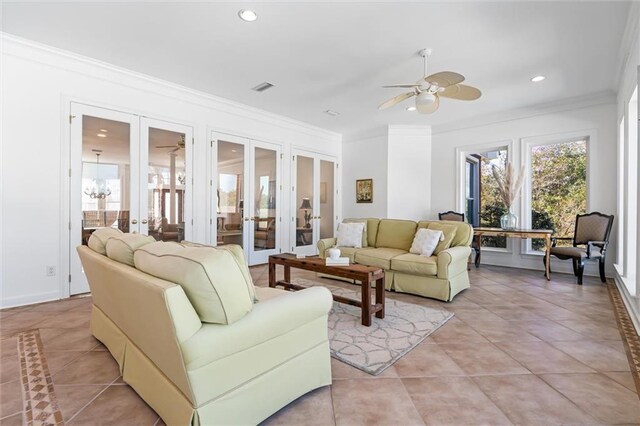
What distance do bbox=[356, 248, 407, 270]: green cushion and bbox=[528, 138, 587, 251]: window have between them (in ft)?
9.57

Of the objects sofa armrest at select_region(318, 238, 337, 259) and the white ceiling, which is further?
sofa armrest at select_region(318, 238, 337, 259)

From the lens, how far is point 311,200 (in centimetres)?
690

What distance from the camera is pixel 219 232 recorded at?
17.0 feet

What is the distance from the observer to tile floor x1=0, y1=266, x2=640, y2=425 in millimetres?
1646

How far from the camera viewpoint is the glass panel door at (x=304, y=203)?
21.6 ft

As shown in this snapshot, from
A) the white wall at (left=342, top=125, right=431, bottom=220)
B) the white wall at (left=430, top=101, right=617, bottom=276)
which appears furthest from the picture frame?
the white wall at (left=430, top=101, right=617, bottom=276)

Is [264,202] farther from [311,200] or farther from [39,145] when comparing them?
[39,145]

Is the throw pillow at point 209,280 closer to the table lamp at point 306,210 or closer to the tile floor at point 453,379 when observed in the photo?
the tile floor at point 453,379

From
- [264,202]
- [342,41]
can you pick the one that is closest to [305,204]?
[264,202]

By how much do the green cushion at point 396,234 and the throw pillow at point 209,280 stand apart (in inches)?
135

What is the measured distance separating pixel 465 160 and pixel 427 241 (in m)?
3.19

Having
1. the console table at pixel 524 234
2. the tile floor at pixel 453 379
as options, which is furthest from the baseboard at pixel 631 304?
the console table at pixel 524 234

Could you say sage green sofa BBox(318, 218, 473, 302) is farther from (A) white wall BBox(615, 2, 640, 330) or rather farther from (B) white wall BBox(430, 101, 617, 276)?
(B) white wall BBox(430, 101, 617, 276)

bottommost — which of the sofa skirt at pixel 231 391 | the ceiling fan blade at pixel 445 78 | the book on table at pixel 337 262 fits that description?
the sofa skirt at pixel 231 391
